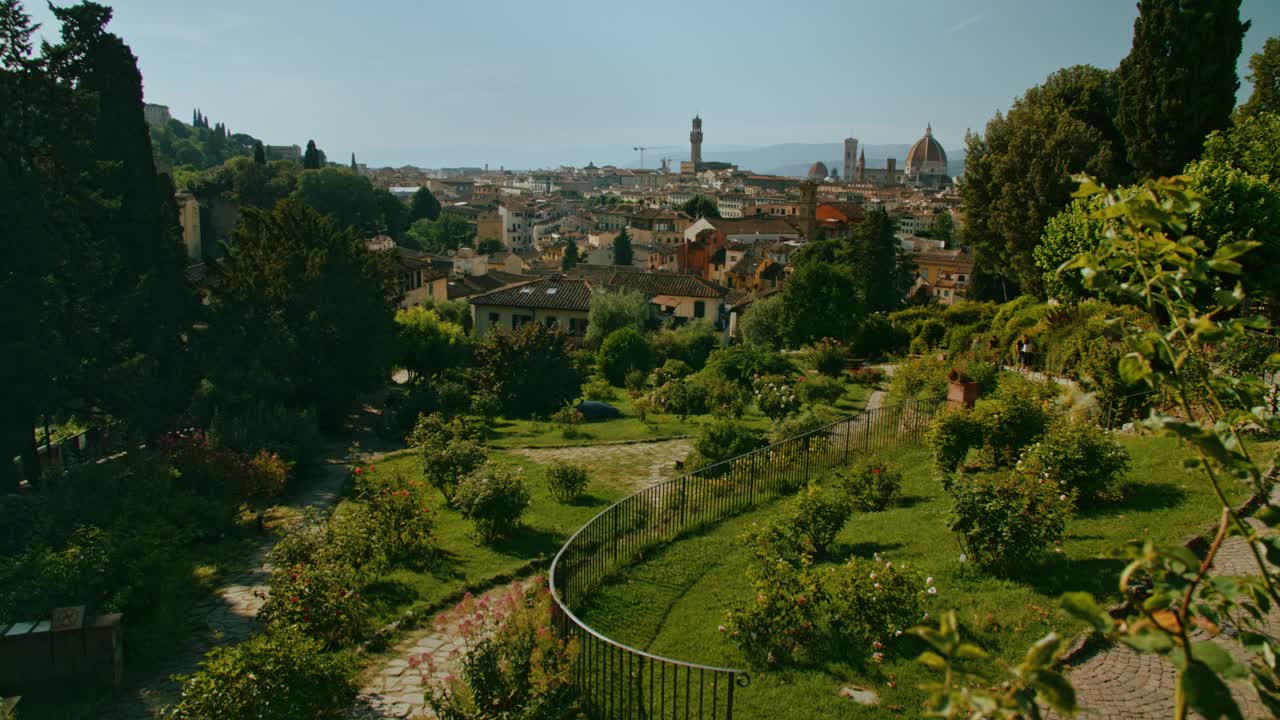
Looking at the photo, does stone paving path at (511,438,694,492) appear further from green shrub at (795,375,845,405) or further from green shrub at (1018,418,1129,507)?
green shrub at (1018,418,1129,507)

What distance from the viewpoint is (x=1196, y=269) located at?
2793 millimetres

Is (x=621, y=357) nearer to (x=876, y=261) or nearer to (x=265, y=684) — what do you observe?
(x=876, y=261)

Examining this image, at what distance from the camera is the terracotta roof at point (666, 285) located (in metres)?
49.9

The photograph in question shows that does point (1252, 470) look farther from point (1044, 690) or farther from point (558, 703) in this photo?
point (558, 703)

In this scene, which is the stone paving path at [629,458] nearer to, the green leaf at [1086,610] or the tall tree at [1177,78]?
the green leaf at [1086,610]

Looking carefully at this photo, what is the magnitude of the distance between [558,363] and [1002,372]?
12.1 metres

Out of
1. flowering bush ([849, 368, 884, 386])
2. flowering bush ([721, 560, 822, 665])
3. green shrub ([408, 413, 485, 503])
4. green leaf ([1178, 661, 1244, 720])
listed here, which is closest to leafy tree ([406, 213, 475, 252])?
flowering bush ([849, 368, 884, 386])

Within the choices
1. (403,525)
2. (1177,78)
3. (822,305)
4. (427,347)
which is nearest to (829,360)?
(822,305)

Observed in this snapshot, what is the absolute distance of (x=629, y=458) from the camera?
1812cm

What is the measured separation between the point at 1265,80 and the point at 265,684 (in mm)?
34257

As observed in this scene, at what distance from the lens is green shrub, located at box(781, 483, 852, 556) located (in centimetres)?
1018

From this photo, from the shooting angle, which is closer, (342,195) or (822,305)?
(822,305)

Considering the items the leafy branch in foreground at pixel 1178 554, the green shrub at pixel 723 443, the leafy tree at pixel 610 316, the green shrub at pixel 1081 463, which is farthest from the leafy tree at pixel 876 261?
the leafy branch in foreground at pixel 1178 554

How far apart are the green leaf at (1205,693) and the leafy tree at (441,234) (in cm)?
10628
